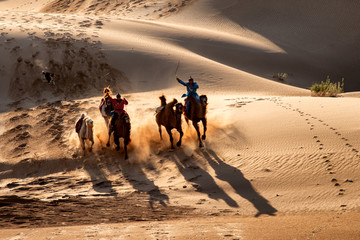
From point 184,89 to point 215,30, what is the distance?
606 inches

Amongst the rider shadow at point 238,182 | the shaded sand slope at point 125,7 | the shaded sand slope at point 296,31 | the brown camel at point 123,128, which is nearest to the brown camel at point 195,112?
the rider shadow at point 238,182

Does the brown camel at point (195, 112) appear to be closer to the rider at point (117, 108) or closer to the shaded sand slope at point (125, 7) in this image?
the rider at point (117, 108)

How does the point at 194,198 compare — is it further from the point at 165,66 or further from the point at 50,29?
the point at 50,29

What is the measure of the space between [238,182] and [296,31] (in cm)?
2816

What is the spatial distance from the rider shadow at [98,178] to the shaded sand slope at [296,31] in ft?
56.4

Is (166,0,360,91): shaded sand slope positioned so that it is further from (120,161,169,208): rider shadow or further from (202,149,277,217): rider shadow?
(120,161,169,208): rider shadow

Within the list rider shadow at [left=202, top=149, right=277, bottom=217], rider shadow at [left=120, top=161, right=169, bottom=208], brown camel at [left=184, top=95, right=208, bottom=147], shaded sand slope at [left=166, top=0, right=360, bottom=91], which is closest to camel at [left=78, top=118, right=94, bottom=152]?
rider shadow at [left=120, top=161, right=169, bottom=208]

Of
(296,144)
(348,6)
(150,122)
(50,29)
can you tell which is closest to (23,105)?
(150,122)

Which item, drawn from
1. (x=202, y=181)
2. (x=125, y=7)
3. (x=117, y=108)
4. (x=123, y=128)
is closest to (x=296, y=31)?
(x=125, y=7)

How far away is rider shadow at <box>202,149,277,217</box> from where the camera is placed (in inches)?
345

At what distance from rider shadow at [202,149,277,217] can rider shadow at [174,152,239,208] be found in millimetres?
303

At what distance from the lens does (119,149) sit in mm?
13602

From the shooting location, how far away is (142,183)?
1123 cm

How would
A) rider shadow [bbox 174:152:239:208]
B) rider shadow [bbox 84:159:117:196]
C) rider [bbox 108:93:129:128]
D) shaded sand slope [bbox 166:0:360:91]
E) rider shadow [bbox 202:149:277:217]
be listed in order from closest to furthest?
1. rider shadow [bbox 202:149:277:217]
2. rider shadow [bbox 174:152:239:208]
3. rider shadow [bbox 84:159:117:196]
4. rider [bbox 108:93:129:128]
5. shaded sand slope [bbox 166:0:360:91]
